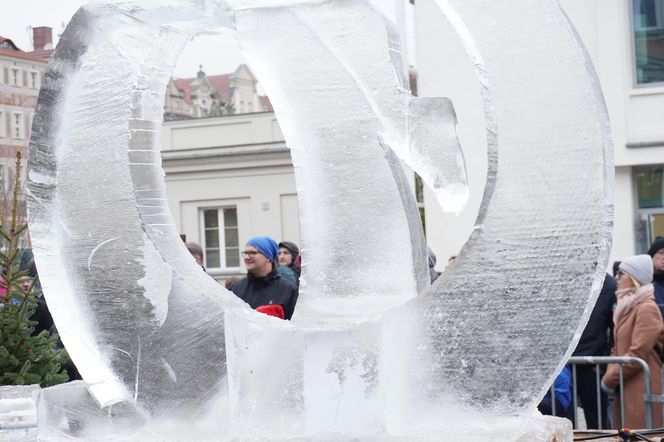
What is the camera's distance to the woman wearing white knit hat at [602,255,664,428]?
7.15 meters

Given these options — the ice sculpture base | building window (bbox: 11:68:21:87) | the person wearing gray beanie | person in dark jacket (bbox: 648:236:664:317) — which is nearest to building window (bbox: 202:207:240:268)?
person in dark jacket (bbox: 648:236:664:317)

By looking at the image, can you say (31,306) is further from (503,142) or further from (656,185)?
(656,185)

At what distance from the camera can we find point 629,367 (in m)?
7.14

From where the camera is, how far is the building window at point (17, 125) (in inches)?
1705

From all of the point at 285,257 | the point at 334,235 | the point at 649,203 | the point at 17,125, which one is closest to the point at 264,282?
the point at 285,257

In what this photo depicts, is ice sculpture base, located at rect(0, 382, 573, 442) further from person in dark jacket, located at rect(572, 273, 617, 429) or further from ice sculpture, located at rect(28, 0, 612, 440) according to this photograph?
person in dark jacket, located at rect(572, 273, 617, 429)

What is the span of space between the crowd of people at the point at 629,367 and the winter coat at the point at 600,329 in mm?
166

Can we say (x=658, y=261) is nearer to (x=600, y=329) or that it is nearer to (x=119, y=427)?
(x=600, y=329)

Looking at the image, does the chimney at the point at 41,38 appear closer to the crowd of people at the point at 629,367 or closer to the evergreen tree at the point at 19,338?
the crowd of people at the point at 629,367

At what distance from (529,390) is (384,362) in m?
0.51

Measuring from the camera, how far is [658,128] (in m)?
16.2

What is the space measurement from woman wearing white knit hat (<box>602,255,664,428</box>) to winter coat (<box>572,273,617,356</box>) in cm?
51

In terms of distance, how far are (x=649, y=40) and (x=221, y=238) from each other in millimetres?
12802

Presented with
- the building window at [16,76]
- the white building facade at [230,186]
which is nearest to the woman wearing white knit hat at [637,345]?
the white building facade at [230,186]
